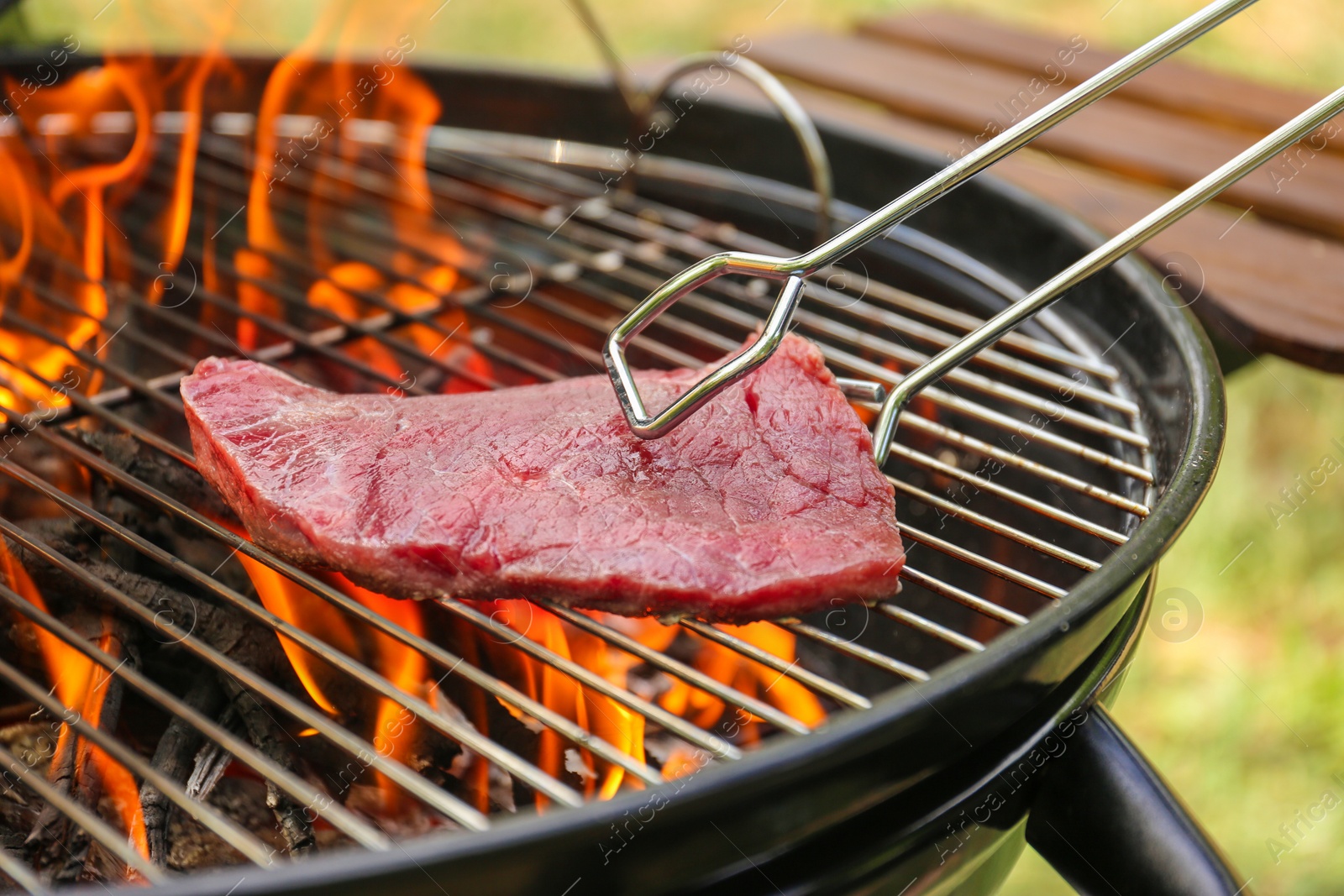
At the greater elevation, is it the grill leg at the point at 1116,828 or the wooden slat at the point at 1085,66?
the wooden slat at the point at 1085,66

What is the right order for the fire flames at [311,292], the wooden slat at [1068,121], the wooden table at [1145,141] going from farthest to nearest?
the wooden slat at [1068,121] → the wooden table at [1145,141] → the fire flames at [311,292]

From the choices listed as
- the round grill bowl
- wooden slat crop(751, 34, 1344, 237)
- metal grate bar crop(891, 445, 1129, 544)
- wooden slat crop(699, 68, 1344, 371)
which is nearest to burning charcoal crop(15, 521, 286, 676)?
the round grill bowl

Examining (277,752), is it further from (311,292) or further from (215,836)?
(311,292)

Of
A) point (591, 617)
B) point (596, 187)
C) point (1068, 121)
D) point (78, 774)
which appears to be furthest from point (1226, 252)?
point (78, 774)

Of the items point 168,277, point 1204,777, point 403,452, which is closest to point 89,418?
point 168,277

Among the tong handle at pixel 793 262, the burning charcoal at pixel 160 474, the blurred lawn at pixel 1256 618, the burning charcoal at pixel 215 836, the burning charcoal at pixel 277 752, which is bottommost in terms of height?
the blurred lawn at pixel 1256 618

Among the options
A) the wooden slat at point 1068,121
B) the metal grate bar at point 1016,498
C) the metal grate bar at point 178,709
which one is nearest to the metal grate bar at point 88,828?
the metal grate bar at point 178,709

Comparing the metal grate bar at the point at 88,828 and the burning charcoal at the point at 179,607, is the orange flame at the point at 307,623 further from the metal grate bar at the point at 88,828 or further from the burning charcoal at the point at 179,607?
the metal grate bar at the point at 88,828
